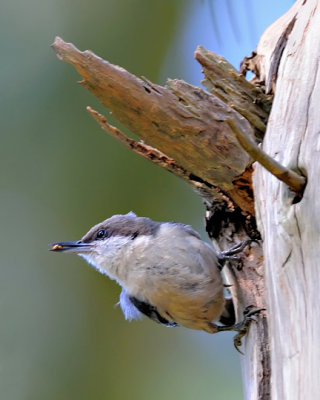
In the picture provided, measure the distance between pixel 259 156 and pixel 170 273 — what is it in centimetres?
128

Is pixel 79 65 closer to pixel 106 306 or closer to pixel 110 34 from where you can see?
pixel 110 34

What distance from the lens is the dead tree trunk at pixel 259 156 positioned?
6.29 feet

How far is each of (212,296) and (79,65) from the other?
50.1 inches

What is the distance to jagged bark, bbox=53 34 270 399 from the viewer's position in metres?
2.63

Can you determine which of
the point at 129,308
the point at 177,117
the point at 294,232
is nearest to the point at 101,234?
the point at 129,308

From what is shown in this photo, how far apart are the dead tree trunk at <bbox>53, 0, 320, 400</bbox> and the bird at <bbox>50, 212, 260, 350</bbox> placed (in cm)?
12

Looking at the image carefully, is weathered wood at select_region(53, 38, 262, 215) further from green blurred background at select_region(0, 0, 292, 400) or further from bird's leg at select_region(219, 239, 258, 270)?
green blurred background at select_region(0, 0, 292, 400)

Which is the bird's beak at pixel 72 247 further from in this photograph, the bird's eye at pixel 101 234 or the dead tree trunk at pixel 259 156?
the dead tree trunk at pixel 259 156

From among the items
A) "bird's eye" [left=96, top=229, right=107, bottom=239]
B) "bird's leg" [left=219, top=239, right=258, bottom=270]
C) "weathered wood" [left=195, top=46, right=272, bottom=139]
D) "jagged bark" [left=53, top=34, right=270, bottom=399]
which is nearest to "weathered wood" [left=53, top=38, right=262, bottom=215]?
"jagged bark" [left=53, top=34, right=270, bottom=399]

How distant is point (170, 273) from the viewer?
299 centimetres

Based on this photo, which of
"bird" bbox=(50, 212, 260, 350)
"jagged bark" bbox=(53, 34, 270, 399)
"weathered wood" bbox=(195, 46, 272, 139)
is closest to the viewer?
"jagged bark" bbox=(53, 34, 270, 399)

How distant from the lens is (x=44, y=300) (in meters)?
5.36

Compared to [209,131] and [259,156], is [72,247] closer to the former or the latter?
[209,131]

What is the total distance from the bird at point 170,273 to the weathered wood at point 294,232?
0.72m
